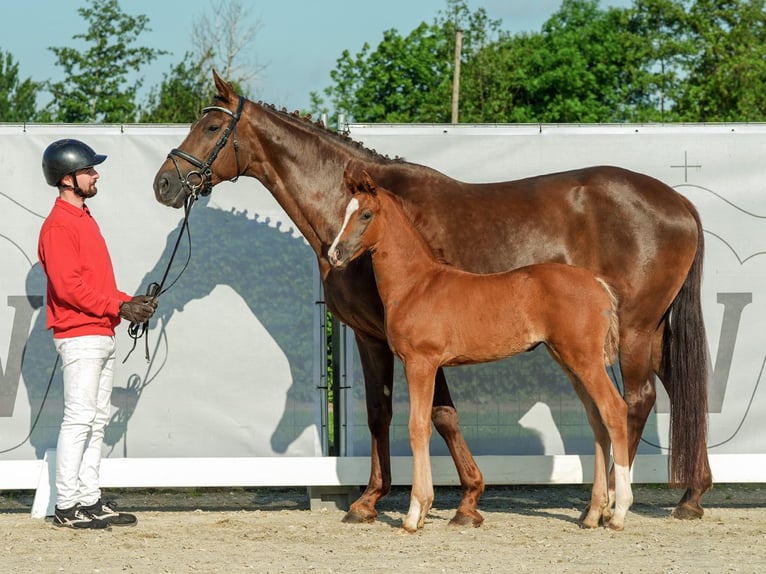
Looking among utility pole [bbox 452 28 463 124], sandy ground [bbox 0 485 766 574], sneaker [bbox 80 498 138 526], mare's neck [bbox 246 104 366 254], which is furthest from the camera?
utility pole [bbox 452 28 463 124]

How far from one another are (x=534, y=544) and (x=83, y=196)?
3.31 metres

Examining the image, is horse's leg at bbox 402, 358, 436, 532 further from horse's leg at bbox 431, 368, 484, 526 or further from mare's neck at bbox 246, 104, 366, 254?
mare's neck at bbox 246, 104, 366, 254

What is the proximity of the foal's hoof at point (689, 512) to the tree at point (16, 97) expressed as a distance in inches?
1085

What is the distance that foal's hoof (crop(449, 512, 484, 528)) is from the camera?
6.23 m

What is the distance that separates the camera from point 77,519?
613 centimetres

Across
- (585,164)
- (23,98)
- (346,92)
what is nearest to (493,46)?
(346,92)

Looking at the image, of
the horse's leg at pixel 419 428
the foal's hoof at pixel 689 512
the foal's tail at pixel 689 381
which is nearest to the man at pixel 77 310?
the horse's leg at pixel 419 428

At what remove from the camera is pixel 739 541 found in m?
5.72

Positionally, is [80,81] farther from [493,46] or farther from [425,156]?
[425,156]

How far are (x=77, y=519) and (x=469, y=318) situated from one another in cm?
258

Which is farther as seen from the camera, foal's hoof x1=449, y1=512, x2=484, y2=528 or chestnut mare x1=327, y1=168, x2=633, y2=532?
foal's hoof x1=449, y1=512, x2=484, y2=528

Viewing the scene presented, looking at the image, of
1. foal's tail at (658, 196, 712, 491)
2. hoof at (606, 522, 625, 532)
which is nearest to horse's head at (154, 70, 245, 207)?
foal's tail at (658, 196, 712, 491)

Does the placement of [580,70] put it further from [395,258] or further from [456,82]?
[395,258]

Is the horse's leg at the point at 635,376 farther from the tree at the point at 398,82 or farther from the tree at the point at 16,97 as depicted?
the tree at the point at 16,97
